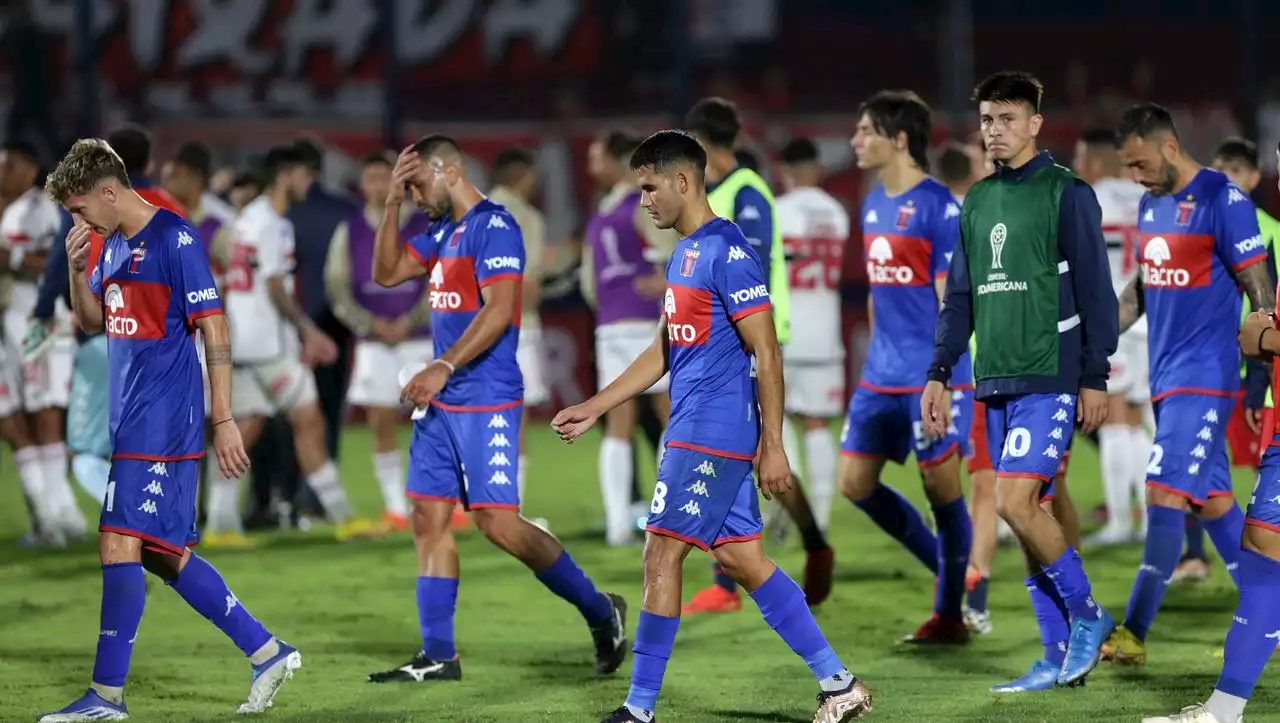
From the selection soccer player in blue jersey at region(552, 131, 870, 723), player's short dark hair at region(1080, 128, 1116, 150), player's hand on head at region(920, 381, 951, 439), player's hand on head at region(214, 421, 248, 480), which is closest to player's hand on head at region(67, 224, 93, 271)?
player's hand on head at region(214, 421, 248, 480)

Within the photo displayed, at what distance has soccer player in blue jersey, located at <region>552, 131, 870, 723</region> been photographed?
650 cm

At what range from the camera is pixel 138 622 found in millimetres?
7008

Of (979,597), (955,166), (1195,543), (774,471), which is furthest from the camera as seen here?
(955,166)

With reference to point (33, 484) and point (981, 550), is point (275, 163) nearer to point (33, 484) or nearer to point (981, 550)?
point (33, 484)

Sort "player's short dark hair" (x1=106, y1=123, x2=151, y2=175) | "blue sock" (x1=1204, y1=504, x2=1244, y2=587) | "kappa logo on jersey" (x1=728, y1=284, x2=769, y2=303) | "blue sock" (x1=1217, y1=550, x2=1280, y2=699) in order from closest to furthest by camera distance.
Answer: "blue sock" (x1=1217, y1=550, x2=1280, y2=699)
"kappa logo on jersey" (x1=728, y1=284, x2=769, y2=303)
"blue sock" (x1=1204, y1=504, x2=1244, y2=587)
"player's short dark hair" (x1=106, y1=123, x2=151, y2=175)

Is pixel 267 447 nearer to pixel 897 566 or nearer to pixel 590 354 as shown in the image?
pixel 897 566

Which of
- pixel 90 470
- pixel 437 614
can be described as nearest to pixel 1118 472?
pixel 437 614

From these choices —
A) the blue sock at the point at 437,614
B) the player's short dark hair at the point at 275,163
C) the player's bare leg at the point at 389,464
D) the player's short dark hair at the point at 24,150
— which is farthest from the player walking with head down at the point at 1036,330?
the player's short dark hair at the point at 24,150

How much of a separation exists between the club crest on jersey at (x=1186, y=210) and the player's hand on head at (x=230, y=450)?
12.5 feet

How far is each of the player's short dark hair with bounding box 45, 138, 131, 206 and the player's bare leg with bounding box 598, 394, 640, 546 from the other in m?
5.16

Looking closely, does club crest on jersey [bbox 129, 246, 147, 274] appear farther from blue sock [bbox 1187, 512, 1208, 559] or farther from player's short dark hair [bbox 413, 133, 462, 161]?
blue sock [bbox 1187, 512, 1208, 559]

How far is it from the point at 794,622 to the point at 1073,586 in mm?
1186

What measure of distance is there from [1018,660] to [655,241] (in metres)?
4.44

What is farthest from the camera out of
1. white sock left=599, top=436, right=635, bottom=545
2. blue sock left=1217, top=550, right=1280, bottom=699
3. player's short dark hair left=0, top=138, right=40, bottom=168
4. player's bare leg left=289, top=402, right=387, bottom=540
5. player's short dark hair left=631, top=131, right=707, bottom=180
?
player's bare leg left=289, top=402, right=387, bottom=540
